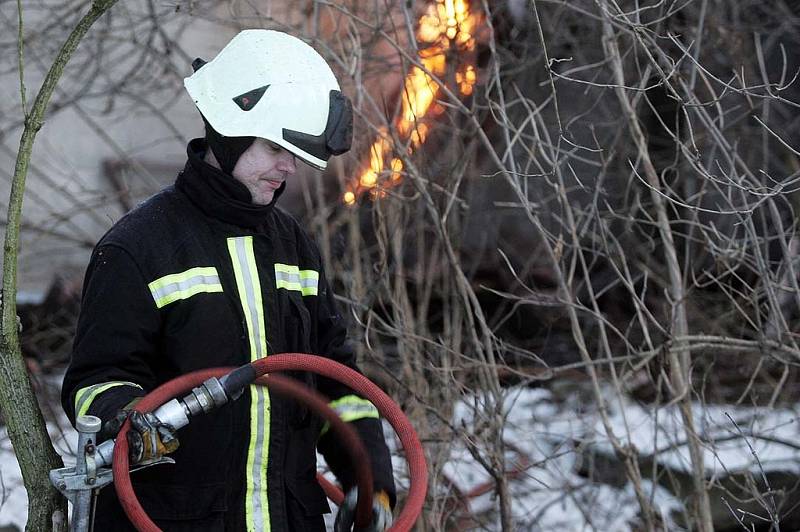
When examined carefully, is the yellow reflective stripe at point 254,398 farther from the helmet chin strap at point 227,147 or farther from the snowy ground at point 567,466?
the snowy ground at point 567,466

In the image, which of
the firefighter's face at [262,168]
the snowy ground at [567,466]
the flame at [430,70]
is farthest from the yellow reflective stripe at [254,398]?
the snowy ground at [567,466]

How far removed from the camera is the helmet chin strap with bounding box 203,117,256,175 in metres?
2.54

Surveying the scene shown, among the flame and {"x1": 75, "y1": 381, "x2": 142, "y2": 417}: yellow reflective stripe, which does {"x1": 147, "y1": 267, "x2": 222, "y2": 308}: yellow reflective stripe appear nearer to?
{"x1": 75, "y1": 381, "x2": 142, "y2": 417}: yellow reflective stripe

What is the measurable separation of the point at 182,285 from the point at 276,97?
1.69 ft

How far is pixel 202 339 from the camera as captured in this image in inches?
97.7

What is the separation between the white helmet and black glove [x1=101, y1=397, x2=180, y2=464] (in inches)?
28.1

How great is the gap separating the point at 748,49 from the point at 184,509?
197 inches

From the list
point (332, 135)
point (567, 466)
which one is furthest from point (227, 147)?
point (567, 466)

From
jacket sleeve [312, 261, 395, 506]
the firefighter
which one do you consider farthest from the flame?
the firefighter

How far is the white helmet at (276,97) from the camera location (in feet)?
8.31

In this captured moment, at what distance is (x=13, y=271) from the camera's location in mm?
2619

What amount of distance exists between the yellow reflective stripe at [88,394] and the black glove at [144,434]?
0.08 metres

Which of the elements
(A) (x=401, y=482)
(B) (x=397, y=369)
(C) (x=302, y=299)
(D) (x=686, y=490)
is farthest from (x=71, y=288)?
(C) (x=302, y=299)

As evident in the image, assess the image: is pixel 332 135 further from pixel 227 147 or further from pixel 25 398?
pixel 25 398
